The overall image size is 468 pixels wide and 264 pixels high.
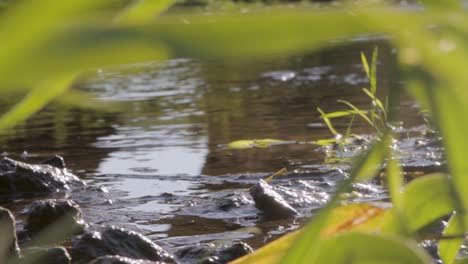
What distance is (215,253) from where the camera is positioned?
233 cm

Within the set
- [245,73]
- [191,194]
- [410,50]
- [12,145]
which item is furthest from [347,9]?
[245,73]

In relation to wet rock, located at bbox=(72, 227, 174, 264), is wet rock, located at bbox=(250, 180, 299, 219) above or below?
below

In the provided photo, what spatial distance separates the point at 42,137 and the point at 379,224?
5.15 meters

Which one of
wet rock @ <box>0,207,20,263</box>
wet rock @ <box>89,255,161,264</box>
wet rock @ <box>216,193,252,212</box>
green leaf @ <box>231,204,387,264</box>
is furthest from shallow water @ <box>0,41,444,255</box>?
wet rock @ <box>0,207,20,263</box>

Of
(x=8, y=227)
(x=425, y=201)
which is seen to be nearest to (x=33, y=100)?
(x=425, y=201)

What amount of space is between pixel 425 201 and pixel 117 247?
1.99 m

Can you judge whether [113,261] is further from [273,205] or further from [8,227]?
[273,205]

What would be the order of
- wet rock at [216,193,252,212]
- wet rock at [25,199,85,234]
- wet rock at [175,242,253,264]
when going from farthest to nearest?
wet rock at [216,193,252,212], wet rock at [25,199,85,234], wet rock at [175,242,253,264]

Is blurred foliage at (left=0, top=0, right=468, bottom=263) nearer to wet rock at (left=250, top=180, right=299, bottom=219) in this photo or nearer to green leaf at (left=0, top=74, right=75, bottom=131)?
green leaf at (left=0, top=74, right=75, bottom=131)

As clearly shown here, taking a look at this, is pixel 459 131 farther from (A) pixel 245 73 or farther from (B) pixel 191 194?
(A) pixel 245 73

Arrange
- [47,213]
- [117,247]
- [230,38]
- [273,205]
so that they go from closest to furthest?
[230,38]
[117,247]
[47,213]
[273,205]

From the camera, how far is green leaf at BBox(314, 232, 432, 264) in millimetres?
432

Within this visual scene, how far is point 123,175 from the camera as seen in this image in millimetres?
4082

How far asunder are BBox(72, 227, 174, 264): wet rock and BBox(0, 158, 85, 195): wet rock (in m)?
1.30
